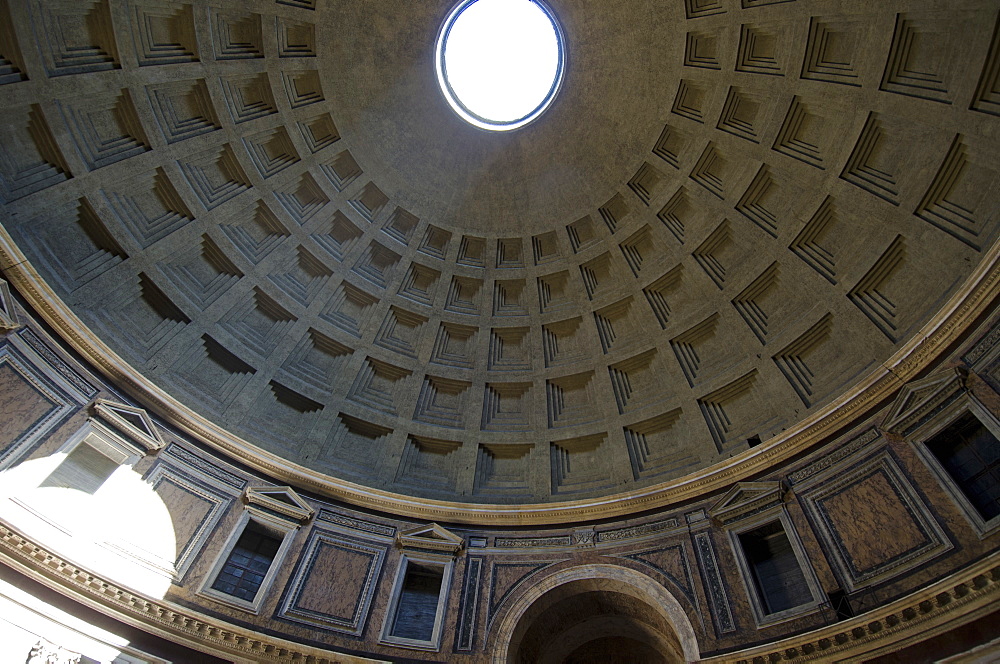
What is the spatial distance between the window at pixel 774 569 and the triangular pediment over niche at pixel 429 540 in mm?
8569

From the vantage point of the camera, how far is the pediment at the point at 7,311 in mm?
14646

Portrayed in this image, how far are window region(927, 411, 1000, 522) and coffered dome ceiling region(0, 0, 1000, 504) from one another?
8.50 ft

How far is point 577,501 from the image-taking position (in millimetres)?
19016

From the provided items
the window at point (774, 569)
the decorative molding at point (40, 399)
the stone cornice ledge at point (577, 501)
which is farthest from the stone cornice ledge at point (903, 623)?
the decorative molding at point (40, 399)

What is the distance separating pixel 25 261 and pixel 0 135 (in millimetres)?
3605

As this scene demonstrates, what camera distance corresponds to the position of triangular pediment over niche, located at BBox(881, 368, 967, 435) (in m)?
13.8

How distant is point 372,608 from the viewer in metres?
16.5

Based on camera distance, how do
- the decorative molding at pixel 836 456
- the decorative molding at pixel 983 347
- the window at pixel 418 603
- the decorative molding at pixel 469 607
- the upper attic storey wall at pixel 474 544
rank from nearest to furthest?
the upper attic storey wall at pixel 474 544 → the decorative molding at pixel 983 347 → the decorative molding at pixel 836 456 → the decorative molding at pixel 469 607 → the window at pixel 418 603

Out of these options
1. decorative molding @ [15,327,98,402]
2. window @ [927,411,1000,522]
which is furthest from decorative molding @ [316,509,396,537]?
window @ [927,411,1000,522]

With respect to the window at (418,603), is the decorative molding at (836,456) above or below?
above

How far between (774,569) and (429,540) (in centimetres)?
1004

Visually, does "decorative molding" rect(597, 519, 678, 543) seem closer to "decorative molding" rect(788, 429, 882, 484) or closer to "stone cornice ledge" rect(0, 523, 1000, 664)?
"decorative molding" rect(788, 429, 882, 484)

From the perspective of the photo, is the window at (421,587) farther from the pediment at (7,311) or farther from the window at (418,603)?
the pediment at (7,311)

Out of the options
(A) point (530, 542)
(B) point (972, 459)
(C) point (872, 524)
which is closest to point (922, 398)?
(B) point (972, 459)
